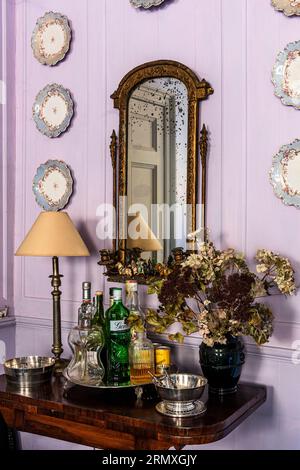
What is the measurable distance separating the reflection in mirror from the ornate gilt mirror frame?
0.08ft

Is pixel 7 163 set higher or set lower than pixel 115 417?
higher

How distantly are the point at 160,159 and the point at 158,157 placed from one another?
1 cm

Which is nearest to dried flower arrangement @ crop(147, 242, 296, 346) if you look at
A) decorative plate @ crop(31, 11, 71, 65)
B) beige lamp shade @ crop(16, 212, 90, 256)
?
beige lamp shade @ crop(16, 212, 90, 256)

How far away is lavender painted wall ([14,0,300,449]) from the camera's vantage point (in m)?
2.38

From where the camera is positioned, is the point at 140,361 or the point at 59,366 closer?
the point at 140,361

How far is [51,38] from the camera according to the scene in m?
3.08

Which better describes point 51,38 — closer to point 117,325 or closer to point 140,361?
point 117,325

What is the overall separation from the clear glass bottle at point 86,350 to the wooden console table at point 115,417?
66mm

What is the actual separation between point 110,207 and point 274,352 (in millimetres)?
1080

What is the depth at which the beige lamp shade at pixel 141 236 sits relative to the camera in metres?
2.65

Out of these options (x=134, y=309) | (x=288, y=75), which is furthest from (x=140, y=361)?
(x=288, y=75)

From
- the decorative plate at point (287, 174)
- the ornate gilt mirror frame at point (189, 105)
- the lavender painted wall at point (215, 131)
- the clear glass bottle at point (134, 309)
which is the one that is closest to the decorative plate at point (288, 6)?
the lavender painted wall at point (215, 131)

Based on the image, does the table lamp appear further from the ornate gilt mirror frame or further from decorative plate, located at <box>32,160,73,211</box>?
decorative plate, located at <box>32,160,73,211</box>

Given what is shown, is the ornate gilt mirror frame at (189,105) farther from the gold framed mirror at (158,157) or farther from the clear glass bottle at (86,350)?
the clear glass bottle at (86,350)
